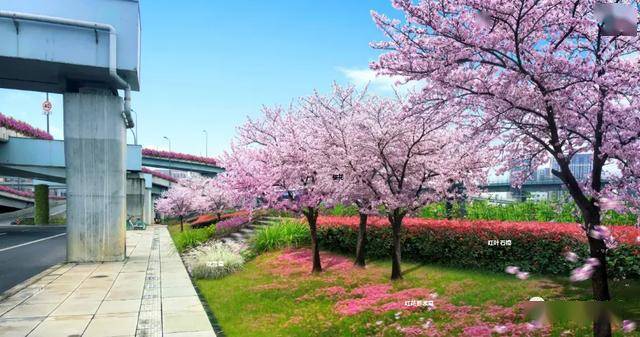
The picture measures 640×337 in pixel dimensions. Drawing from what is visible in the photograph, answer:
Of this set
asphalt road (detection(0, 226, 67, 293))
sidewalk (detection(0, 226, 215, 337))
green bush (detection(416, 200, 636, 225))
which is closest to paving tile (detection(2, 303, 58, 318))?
sidewalk (detection(0, 226, 215, 337))

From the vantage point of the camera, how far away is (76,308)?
9469 mm

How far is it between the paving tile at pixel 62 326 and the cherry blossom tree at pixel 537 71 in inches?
267

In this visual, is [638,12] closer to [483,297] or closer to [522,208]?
[483,297]

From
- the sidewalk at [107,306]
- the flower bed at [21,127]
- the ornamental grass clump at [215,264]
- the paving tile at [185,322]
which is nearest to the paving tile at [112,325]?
the sidewalk at [107,306]

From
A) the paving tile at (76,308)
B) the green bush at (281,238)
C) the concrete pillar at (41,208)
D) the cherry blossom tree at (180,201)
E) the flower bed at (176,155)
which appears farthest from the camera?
the flower bed at (176,155)

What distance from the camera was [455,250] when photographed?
39.1 ft

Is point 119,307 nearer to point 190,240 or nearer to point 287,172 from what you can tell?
point 287,172

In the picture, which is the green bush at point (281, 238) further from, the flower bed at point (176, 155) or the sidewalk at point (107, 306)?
the flower bed at point (176, 155)

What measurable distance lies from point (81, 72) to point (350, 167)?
36.6 feet

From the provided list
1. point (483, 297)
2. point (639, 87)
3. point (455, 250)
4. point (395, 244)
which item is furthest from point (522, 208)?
point (639, 87)

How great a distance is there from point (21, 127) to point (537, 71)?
3491cm

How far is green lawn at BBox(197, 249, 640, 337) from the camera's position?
757 centimetres

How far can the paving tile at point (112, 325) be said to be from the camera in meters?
7.63

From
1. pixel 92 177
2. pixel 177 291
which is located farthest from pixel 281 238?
pixel 92 177
